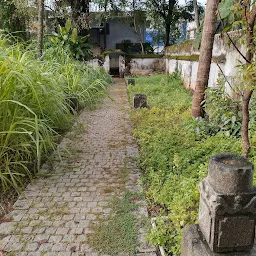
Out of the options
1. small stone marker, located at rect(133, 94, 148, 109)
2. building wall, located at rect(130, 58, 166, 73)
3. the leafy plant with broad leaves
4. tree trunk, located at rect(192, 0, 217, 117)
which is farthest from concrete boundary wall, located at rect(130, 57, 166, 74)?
tree trunk, located at rect(192, 0, 217, 117)

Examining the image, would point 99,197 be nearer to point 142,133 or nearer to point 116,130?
point 142,133

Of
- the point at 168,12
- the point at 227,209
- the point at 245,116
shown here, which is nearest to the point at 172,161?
the point at 245,116

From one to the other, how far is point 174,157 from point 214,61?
1608 mm

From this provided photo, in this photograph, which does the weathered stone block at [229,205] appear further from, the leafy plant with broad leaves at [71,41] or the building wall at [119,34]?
the building wall at [119,34]

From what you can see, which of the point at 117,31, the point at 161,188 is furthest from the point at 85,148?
the point at 117,31

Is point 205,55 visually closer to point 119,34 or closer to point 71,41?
point 71,41

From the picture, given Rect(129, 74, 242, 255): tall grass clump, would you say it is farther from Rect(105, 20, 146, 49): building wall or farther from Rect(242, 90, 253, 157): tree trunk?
Rect(105, 20, 146, 49): building wall

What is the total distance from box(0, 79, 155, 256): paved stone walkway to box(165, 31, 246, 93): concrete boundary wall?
5.61 feet

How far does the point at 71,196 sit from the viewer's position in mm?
3018

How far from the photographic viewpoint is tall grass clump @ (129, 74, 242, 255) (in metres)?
2.30

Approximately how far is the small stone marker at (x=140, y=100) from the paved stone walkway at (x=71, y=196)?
1785mm

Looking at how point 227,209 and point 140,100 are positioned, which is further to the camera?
point 140,100

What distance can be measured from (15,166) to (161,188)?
1622 mm

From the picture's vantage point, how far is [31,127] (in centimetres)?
341
